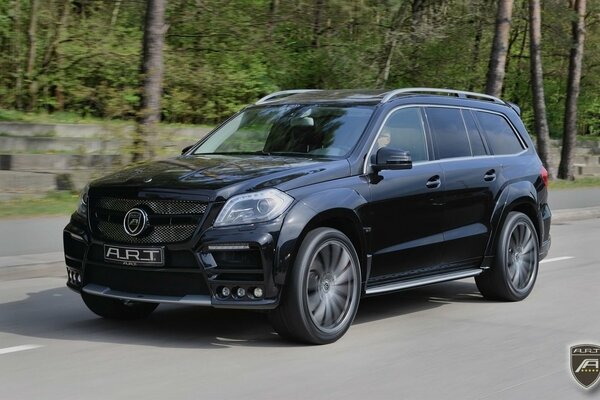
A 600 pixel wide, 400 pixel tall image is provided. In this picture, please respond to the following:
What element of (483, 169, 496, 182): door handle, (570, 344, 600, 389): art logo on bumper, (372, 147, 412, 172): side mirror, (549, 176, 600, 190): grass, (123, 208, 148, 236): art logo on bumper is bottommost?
(549, 176, 600, 190): grass

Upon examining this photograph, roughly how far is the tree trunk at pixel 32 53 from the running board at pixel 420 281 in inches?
663

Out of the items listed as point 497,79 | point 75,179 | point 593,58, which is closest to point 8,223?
point 75,179

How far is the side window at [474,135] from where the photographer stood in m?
8.38

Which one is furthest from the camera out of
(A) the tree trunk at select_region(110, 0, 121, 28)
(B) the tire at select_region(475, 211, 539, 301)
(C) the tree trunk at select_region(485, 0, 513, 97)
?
(A) the tree trunk at select_region(110, 0, 121, 28)

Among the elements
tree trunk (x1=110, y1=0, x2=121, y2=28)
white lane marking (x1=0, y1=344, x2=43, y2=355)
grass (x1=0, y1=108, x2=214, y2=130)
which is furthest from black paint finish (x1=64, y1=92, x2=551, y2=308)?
tree trunk (x1=110, y1=0, x2=121, y2=28)

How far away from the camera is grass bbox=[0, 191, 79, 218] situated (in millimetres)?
13445

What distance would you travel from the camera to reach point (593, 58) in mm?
35375

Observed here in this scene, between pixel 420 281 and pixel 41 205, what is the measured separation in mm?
8332

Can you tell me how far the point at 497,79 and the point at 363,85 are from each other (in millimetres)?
5312

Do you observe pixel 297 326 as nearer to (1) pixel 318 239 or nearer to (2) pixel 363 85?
(1) pixel 318 239

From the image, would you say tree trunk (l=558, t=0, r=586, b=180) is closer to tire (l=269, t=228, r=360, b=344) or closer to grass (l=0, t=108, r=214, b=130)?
grass (l=0, t=108, r=214, b=130)

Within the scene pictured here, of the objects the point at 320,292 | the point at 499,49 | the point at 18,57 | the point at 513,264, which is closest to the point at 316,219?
the point at 320,292

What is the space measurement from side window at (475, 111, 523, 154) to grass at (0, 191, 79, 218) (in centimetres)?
688

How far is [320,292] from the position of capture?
650cm
